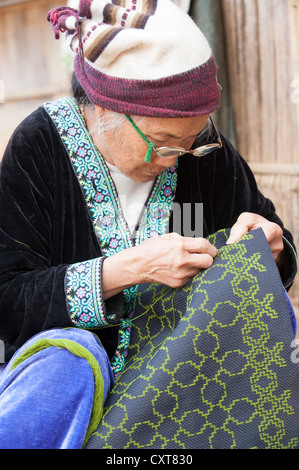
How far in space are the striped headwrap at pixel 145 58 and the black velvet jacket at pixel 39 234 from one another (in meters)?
0.29

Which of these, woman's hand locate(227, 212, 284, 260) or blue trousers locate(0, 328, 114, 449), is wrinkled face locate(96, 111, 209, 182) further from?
blue trousers locate(0, 328, 114, 449)

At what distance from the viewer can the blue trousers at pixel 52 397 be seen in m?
1.53

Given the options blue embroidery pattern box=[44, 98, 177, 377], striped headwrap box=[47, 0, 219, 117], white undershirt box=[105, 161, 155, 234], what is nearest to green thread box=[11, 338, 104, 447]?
blue embroidery pattern box=[44, 98, 177, 377]

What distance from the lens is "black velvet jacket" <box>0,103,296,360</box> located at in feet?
5.89

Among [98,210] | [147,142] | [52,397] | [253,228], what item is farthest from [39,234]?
[253,228]

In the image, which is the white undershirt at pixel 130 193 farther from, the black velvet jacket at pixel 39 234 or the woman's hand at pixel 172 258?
the woman's hand at pixel 172 258

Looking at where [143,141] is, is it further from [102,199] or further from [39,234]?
[39,234]

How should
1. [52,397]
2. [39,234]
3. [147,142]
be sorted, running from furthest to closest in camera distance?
[39,234] → [147,142] → [52,397]

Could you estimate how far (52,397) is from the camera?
155cm

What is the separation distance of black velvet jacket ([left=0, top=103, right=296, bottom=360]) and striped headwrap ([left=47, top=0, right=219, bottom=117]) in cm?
29

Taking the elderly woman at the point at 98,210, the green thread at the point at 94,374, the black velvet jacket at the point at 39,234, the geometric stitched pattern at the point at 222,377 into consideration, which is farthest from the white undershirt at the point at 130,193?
the green thread at the point at 94,374

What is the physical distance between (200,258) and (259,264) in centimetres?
17

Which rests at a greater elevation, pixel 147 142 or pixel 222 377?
pixel 147 142

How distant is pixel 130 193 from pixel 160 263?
A: 1.38ft
